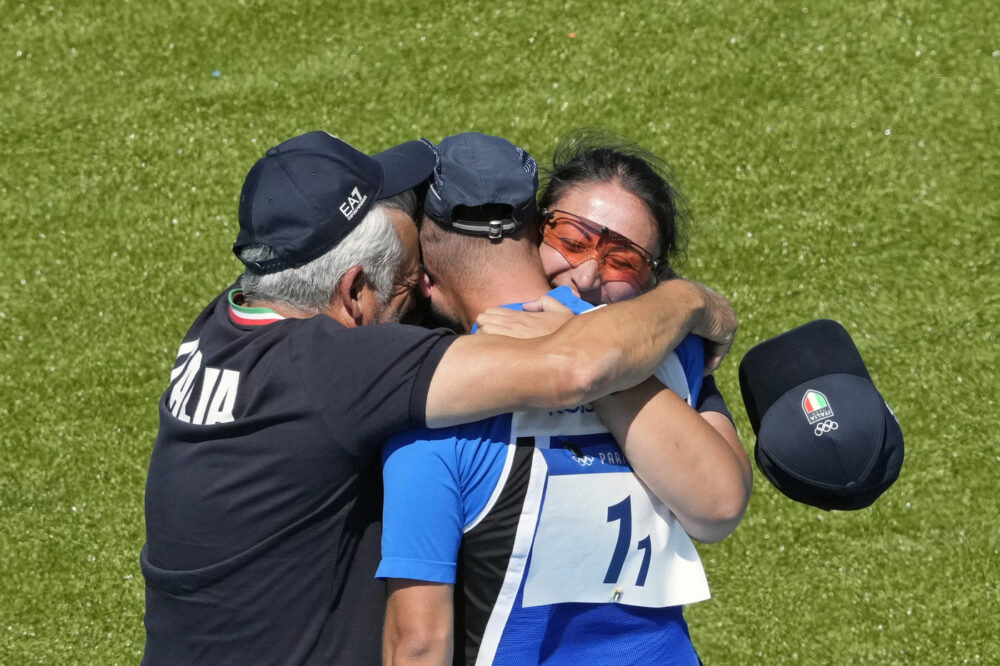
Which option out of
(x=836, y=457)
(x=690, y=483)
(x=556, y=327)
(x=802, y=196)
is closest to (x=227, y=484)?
(x=556, y=327)

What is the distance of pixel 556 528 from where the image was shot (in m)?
2.63

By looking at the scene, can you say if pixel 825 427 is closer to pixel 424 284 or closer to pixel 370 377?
pixel 424 284

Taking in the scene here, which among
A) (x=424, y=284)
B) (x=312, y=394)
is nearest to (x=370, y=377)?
(x=312, y=394)

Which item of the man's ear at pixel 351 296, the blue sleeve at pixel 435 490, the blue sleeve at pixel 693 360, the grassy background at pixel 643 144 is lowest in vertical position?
the grassy background at pixel 643 144

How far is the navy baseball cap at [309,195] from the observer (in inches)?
115

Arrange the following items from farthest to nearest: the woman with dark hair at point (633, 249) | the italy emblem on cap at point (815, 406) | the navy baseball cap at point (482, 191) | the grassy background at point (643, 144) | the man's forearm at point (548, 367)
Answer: the grassy background at point (643, 144)
the italy emblem on cap at point (815, 406)
the navy baseball cap at point (482, 191)
the woman with dark hair at point (633, 249)
the man's forearm at point (548, 367)

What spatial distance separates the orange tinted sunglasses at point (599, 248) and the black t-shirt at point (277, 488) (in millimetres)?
688

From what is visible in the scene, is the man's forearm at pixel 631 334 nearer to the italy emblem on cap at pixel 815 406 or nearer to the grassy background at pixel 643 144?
the italy emblem on cap at pixel 815 406

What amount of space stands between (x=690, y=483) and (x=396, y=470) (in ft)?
2.52

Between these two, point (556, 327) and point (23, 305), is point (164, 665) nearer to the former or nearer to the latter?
point (556, 327)

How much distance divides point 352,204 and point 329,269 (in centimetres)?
20

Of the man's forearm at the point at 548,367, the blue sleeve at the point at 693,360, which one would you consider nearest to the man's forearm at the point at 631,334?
the man's forearm at the point at 548,367

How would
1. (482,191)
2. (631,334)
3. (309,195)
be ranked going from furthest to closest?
(482,191) < (309,195) < (631,334)

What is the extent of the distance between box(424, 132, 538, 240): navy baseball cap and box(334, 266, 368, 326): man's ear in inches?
12.2
